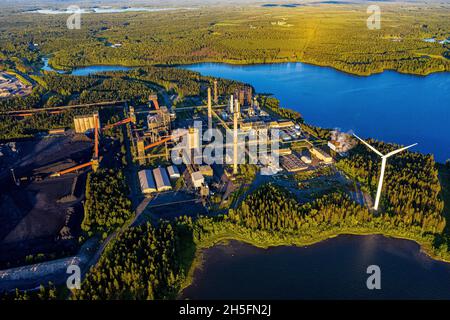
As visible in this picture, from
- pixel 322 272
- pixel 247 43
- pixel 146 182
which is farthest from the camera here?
pixel 247 43

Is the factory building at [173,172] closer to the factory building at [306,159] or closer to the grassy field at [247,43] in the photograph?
the factory building at [306,159]

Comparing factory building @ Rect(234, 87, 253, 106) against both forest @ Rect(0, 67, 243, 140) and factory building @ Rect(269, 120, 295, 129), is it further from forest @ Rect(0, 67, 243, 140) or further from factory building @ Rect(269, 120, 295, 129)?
factory building @ Rect(269, 120, 295, 129)

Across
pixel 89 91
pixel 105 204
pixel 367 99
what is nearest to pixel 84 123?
pixel 89 91

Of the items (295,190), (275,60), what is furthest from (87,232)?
(275,60)

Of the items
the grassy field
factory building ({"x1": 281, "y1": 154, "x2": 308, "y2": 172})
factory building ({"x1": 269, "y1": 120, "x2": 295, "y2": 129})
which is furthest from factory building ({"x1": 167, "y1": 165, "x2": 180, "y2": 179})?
the grassy field
